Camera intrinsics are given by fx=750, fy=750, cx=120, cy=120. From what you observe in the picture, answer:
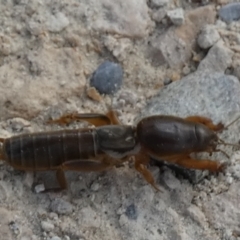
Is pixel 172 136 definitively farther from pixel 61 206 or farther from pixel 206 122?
pixel 61 206

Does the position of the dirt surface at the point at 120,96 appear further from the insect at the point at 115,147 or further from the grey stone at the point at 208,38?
the insect at the point at 115,147

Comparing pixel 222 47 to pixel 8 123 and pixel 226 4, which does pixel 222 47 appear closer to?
pixel 226 4

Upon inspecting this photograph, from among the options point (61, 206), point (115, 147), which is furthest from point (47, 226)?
point (115, 147)

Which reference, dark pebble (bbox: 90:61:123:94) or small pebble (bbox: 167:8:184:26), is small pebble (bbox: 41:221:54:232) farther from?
small pebble (bbox: 167:8:184:26)

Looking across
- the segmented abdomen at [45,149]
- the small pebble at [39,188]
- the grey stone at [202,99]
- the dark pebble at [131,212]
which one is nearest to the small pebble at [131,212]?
the dark pebble at [131,212]

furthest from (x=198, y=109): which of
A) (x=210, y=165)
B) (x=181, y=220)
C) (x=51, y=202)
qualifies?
(x=51, y=202)

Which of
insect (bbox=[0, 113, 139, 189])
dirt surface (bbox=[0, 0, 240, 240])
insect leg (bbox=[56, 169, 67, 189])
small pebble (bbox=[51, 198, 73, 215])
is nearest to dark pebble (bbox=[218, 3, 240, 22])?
dirt surface (bbox=[0, 0, 240, 240])
